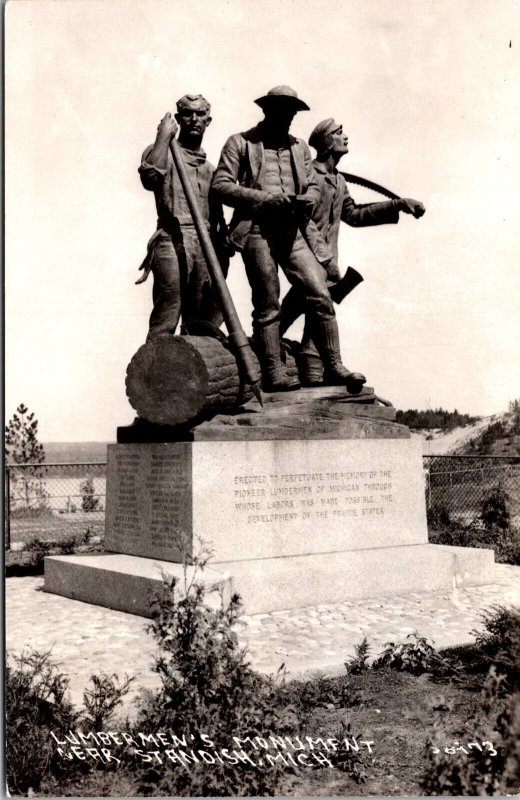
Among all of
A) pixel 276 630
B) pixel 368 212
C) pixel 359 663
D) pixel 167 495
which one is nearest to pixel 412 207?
pixel 368 212

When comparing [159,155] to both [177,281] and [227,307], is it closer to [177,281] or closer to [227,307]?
[177,281]

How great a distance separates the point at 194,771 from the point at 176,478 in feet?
11.9

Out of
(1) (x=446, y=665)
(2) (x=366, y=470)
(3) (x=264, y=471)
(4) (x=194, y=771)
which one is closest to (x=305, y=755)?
(4) (x=194, y=771)

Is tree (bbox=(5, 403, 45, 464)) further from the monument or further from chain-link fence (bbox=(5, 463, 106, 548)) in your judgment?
the monument

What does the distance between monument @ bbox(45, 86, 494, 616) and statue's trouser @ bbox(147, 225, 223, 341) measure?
0.07 ft

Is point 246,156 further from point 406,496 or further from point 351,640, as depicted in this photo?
point 351,640

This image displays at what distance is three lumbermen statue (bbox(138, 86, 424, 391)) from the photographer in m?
7.78

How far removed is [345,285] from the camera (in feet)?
28.4

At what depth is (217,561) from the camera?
6.72 meters

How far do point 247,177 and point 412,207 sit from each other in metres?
1.78

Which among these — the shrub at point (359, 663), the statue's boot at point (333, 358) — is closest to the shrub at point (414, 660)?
the shrub at point (359, 663)

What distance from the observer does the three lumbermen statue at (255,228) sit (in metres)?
7.78

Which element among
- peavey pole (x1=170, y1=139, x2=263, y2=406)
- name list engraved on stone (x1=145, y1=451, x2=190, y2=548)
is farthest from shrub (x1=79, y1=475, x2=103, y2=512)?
peavey pole (x1=170, y1=139, x2=263, y2=406)

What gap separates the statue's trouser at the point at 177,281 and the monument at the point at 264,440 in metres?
0.02
